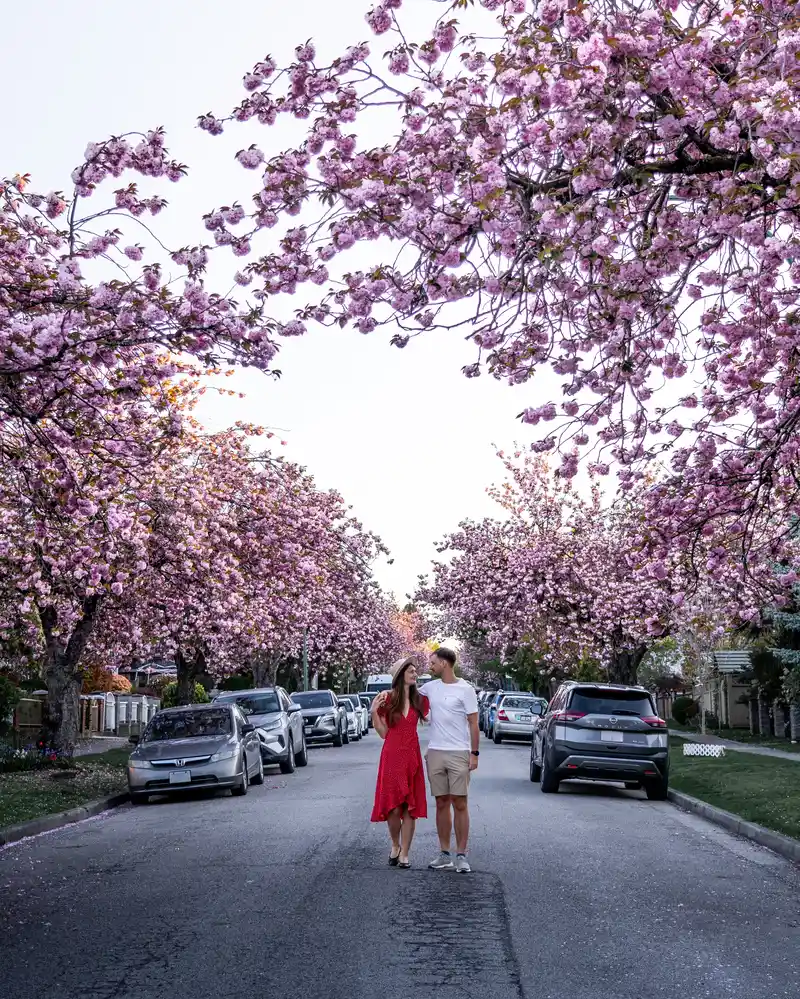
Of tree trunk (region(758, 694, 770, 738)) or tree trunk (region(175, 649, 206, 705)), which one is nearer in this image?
tree trunk (region(175, 649, 206, 705))

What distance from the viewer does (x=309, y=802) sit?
17.9 meters

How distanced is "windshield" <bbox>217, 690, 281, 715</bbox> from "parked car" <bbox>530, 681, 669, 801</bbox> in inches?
336

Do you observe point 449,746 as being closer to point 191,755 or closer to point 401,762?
point 401,762

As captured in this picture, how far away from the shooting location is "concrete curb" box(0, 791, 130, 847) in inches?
556

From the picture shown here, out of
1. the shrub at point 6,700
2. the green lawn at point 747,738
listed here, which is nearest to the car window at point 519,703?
the green lawn at point 747,738

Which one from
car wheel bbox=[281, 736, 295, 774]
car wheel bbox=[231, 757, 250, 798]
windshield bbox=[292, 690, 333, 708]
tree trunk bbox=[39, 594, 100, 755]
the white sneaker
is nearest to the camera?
the white sneaker

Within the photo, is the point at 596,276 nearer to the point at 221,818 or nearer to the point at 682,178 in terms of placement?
the point at 682,178

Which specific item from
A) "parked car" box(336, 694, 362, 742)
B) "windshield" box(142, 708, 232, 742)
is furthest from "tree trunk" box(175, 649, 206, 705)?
"windshield" box(142, 708, 232, 742)

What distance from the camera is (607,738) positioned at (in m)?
19.0

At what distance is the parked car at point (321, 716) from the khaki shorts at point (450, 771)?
92.2ft

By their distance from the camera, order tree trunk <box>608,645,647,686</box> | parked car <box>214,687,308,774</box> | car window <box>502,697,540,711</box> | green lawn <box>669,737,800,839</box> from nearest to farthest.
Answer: green lawn <box>669,737,800,839</box> → parked car <box>214,687,308,774</box> → tree trunk <box>608,645,647,686</box> → car window <box>502,697,540,711</box>

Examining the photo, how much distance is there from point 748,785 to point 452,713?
10708mm

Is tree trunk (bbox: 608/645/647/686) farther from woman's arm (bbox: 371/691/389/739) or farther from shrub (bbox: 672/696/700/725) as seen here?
woman's arm (bbox: 371/691/389/739)

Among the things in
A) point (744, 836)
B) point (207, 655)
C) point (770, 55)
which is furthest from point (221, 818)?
point (207, 655)
